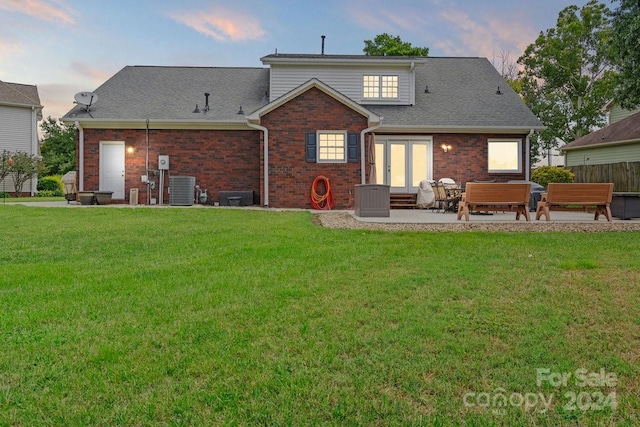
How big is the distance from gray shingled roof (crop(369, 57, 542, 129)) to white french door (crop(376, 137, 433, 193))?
77cm

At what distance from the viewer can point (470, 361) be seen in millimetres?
2363

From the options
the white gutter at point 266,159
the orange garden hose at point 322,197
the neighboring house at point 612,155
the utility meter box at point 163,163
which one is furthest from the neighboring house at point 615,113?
the utility meter box at point 163,163

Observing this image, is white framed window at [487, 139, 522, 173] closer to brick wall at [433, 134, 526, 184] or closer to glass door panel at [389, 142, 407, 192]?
brick wall at [433, 134, 526, 184]

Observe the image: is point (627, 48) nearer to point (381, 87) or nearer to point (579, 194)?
point (579, 194)

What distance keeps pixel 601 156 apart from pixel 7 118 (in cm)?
3432

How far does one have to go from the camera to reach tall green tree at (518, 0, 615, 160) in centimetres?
2938

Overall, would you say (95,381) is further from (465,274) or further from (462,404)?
(465,274)

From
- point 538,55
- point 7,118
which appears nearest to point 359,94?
point 538,55

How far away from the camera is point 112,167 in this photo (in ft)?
52.1

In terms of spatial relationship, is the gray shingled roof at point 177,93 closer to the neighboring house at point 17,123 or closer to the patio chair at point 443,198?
the patio chair at point 443,198

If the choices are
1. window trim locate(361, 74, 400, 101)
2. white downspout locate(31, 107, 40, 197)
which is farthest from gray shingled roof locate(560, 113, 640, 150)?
white downspout locate(31, 107, 40, 197)

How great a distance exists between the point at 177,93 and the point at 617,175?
58.9 feet

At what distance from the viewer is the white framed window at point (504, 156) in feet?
53.5

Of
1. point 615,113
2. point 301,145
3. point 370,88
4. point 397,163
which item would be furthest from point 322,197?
point 615,113
